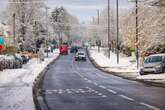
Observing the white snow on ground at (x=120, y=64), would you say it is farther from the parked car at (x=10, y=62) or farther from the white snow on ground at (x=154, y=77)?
the white snow on ground at (x=154, y=77)

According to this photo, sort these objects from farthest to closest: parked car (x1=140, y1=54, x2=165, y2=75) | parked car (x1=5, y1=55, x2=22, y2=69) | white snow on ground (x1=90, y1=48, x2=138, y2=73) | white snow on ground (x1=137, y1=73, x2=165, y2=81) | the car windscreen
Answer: parked car (x1=5, y1=55, x2=22, y2=69) → white snow on ground (x1=90, y1=48, x2=138, y2=73) → the car windscreen → parked car (x1=140, y1=54, x2=165, y2=75) → white snow on ground (x1=137, y1=73, x2=165, y2=81)

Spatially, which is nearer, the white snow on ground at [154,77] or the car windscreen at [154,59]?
the white snow on ground at [154,77]

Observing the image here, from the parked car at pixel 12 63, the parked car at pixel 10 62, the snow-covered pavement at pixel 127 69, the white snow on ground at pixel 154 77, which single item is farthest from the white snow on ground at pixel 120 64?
the white snow on ground at pixel 154 77

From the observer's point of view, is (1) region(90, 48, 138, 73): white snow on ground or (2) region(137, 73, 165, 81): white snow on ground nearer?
(2) region(137, 73, 165, 81): white snow on ground

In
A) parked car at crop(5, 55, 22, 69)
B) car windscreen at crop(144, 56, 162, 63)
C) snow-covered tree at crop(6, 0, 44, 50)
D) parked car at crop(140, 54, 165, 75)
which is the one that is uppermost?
snow-covered tree at crop(6, 0, 44, 50)

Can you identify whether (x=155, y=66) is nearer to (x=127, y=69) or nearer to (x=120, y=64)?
(x=127, y=69)

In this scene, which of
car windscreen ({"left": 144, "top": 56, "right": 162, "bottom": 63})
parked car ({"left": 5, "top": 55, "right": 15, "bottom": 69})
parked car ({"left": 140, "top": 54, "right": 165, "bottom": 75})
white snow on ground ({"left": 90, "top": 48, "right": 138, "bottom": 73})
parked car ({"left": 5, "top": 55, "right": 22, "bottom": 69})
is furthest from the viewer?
parked car ({"left": 5, "top": 55, "right": 22, "bottom": 69})

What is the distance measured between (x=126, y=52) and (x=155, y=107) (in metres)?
87.3

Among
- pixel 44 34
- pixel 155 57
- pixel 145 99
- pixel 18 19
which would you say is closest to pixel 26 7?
pixel 18 19

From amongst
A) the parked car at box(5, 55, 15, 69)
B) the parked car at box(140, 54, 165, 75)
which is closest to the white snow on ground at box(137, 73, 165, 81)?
the parked car at box(140, 54, 165, 75)

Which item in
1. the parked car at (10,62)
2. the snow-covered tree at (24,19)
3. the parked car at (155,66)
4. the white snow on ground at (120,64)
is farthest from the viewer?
the snow-covered tree at (24,19)

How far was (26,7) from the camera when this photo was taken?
10431 cm

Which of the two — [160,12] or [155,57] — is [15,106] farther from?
[155,57]

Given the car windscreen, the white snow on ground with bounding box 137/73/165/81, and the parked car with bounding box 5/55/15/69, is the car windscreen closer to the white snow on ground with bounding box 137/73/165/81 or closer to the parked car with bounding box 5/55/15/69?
the white snow on ground with bounding box 137/73/165/81
